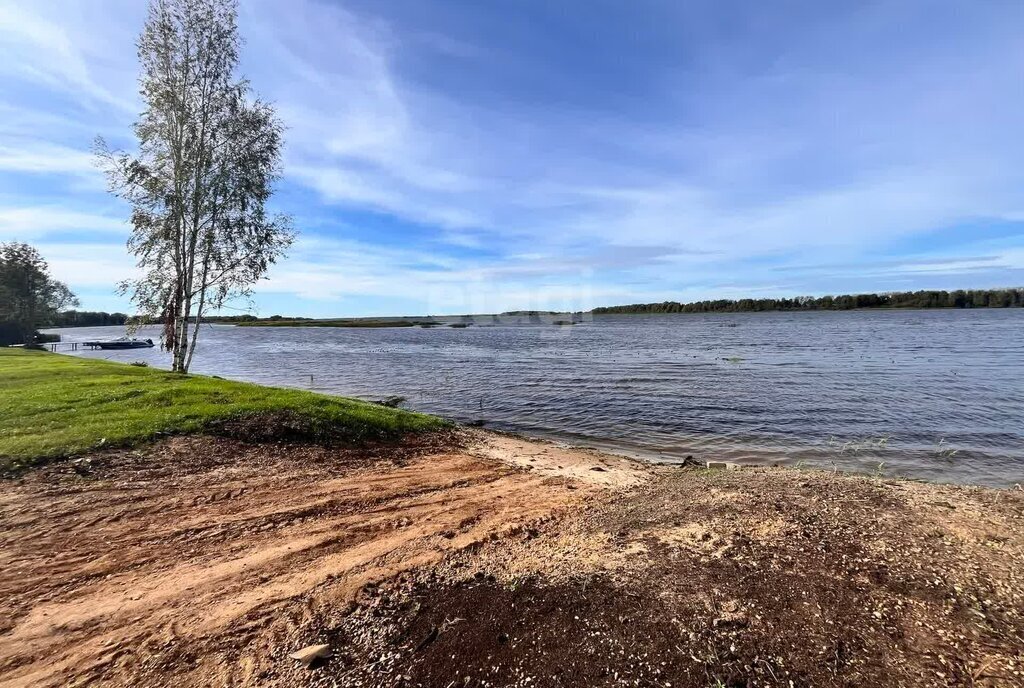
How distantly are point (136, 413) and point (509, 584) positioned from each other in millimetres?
11093

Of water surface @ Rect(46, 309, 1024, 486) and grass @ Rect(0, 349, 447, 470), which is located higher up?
grass @ Rect(0, 349, 447, 470)

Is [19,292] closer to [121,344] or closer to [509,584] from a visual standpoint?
[121,344]

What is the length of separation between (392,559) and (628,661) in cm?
319

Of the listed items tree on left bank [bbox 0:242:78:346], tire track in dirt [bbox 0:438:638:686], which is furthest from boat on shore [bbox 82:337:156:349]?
tire track in dirt [bbox 0:438:638:686]

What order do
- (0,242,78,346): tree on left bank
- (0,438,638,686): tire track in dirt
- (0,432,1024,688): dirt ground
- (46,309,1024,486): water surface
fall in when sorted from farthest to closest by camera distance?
1. (0,242,78,346): tree on left bank
2. (46,309,1024,486): water surface
3. (0,438,638,686): tire track in dirt
4. (0,432,1024,688): dirt ground

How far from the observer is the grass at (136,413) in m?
9.88

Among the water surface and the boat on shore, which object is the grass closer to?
the water surface

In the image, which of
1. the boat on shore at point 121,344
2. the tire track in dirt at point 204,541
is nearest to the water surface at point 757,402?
the tire track in dirt at point 204,541

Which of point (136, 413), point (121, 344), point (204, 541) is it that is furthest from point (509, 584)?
point (121, 344)

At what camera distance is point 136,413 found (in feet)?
38.7

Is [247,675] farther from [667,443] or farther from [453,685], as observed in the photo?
[667,443]

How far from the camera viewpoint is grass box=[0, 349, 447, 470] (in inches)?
389

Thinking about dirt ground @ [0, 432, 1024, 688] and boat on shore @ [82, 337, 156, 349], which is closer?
dirt ground @ [0, 432, 1024, 688]

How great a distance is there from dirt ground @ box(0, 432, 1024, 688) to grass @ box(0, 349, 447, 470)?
164 centimetres
